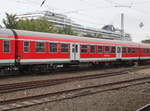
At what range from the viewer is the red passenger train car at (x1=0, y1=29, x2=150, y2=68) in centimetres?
1399

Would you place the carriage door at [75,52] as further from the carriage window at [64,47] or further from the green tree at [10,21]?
the green tree at [10,21]

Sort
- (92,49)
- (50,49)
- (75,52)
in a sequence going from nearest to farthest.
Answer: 1. (50,49)
2. (75,52)
3. (92,49)

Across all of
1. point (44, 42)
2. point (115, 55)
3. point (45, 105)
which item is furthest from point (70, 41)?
point (45, 105)

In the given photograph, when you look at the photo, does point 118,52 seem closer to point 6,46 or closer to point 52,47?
point 52,47

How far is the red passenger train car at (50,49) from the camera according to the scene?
45.9 ft

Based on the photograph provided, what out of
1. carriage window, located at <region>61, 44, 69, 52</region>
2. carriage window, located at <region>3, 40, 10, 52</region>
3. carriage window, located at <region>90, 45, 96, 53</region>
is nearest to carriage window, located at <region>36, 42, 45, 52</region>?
carriage window, located at <region>61, 44, 69, 52</region>

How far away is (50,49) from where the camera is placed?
1644 centimetres

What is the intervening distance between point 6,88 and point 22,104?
3.29 meters

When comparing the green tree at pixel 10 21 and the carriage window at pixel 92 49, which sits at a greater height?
the green tree at pixel 10 21

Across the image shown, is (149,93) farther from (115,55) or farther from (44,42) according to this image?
(115,55)

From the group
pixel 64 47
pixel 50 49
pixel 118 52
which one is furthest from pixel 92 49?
pixel 50 49

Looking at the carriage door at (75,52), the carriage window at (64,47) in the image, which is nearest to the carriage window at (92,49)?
the carriage door at (75,52)

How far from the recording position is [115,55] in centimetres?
2300

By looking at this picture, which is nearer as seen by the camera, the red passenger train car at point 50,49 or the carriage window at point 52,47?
the red passenger train car at point 50,49
